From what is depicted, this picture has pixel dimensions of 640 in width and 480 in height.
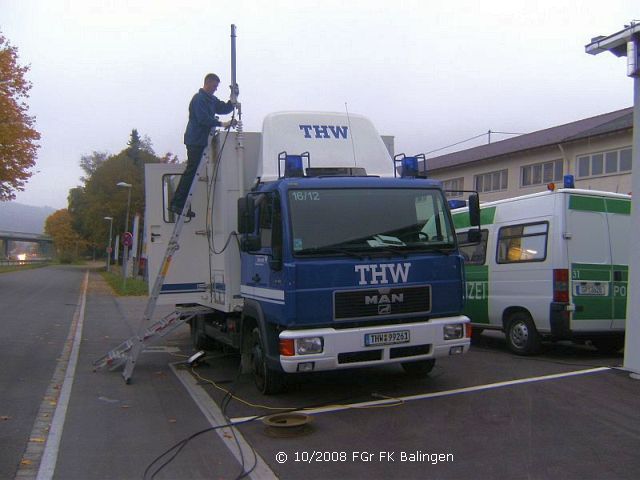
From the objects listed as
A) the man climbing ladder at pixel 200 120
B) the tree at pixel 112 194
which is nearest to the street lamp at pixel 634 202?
the man climbing ladder at pixel 200 120

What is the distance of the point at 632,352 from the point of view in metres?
7.69

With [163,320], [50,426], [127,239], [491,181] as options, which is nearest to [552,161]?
[491,181]

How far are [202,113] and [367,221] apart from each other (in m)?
3.33

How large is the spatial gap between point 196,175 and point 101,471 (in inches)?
180

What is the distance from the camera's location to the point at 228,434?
19.2 ft

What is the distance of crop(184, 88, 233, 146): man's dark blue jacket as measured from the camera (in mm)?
8633

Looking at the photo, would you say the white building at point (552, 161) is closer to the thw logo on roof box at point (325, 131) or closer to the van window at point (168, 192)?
the thw logo on roof box at point (325, 131)

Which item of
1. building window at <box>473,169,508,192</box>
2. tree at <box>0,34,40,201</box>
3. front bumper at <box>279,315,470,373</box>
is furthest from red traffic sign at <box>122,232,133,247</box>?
front bumper at <box>279,315,470,373</box>

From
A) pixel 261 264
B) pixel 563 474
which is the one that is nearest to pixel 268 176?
pixel 261 264

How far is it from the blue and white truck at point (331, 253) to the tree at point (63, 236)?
94.4 m

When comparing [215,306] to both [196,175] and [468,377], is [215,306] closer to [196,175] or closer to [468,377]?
[196,175]

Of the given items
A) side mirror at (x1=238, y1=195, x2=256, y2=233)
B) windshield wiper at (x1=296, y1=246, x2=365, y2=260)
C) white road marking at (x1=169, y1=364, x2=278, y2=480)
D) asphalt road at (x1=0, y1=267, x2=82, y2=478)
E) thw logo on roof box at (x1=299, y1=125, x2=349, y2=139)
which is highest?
thw logo on roof box at (x1=299, y1=125, x2=349, y2=139)

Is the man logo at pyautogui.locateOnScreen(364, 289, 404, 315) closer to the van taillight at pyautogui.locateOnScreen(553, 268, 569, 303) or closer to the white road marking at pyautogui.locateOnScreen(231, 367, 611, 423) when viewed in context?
the white road marking at pyautogui.locateOnScreen(231, 367, 611, 423)

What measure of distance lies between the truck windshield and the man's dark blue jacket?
8.55ft
